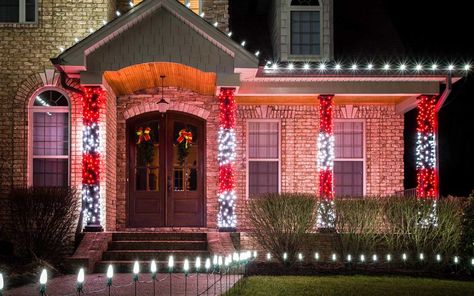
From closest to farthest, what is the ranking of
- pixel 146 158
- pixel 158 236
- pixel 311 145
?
pixel 158 236, pixel 146 158, pixel 311 145

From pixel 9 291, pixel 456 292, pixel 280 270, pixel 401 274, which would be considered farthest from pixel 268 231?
pixel 9 291

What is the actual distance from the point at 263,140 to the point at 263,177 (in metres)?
0.90

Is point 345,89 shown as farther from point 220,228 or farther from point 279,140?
point 220,228

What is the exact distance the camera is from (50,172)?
1739 cm

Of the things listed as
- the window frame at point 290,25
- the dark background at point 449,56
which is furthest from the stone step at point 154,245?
the dark background at point 449,56

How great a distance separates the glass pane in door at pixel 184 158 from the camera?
722 inches

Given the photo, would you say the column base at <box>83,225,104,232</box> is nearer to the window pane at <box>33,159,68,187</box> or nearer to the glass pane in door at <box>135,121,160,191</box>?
the window pane at <box>33,159,68,187</box>

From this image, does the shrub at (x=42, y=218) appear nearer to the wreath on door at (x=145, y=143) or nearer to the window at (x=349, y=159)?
the wreath on door at (x=145, y=143)

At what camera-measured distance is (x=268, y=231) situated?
1453 cm

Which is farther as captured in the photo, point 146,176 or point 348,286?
point 146,176

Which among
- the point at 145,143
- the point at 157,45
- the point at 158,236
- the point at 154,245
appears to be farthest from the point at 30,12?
the point at 154,245

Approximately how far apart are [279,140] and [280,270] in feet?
18.1

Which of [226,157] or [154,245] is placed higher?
[226,157]

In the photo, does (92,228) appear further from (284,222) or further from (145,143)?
(284,222)
